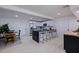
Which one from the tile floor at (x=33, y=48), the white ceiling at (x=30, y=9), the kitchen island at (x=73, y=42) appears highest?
the white ceiling at (x=30, y=9)

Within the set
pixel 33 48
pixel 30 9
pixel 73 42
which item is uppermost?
pixel 30 9

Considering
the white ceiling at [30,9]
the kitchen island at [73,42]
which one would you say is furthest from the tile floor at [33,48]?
the white ceiling at [30,9]

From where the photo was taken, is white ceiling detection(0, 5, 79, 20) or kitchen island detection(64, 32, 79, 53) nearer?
kitchen island detection(64, 32, 79, 53)

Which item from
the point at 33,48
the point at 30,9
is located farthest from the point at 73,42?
the point at 30,9

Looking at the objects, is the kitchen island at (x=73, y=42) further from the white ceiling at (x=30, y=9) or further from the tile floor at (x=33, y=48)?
the white ceiling at (x=30, y=9)

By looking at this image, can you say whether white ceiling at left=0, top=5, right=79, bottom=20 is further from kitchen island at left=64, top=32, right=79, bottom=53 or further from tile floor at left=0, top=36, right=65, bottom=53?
tile floor at left=0, top=36, right=65, bottom=53

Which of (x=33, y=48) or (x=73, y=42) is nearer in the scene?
(x=73, y=42)

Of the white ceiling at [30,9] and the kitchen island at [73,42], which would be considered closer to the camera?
the kitchen island at [73,42]

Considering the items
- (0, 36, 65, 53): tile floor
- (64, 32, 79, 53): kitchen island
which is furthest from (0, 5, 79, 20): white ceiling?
(0, 36, 65, 53): tile floor

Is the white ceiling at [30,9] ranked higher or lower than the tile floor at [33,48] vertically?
higher

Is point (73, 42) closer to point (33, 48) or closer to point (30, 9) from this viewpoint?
point (33, 48)

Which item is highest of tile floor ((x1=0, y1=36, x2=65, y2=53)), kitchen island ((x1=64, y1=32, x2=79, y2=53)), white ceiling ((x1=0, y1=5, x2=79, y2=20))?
white ceiling ((x1=0, y1=5, x2=79, y2=20))
